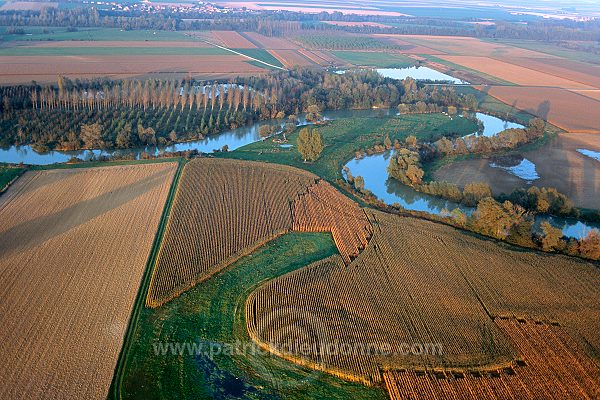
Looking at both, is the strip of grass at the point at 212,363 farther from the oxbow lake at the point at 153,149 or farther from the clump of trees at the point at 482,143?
the clump of trees at the point at 482,143

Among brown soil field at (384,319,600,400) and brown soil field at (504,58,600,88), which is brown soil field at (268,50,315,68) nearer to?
brown soil field at (504,58,600,88)

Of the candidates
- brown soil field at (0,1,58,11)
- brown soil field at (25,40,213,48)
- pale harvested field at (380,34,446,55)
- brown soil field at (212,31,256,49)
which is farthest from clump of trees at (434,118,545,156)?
brown soil field at (0,1,58,11)

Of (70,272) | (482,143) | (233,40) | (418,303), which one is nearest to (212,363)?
(70,272)

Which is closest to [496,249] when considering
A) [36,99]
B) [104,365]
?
[104,365]

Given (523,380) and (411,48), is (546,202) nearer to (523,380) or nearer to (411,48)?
(523,380)

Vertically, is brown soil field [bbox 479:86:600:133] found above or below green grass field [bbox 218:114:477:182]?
above

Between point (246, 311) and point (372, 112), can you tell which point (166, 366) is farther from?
point (372, 112)

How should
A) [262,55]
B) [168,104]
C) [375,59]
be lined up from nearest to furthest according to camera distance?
[168,104], [262,55], [375,59]
